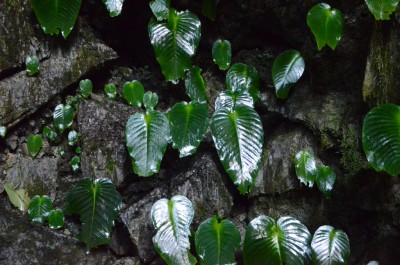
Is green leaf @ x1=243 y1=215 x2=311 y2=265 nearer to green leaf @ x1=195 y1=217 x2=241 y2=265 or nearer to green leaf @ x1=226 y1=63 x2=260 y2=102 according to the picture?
green leaf @ x1=195 y1=217 x2=241 y2=265

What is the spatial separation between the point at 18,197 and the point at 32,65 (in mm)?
853

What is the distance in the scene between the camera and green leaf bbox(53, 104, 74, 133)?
295cm

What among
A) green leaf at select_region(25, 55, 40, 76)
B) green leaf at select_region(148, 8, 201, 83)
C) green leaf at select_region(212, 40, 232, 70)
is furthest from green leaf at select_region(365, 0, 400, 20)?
green leaf at select_region(25, 55, 40, 76)

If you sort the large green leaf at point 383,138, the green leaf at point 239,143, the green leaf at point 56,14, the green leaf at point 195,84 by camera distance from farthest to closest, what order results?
the green leaf at point 195,84, the green leaf at point 56,14, the green leaf at point 239,143, the large green leaf at point 383,138

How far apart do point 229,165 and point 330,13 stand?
105 centimetres

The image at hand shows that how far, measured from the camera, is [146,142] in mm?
2646

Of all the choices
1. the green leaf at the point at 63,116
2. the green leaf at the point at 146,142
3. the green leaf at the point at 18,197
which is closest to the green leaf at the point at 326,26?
the green leaf at the point at 146,142

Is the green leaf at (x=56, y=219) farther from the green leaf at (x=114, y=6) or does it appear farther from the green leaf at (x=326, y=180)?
the green leaf at (x=326, y=180)

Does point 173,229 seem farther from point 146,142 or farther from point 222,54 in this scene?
point 222,54

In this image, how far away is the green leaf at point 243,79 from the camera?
289 cm

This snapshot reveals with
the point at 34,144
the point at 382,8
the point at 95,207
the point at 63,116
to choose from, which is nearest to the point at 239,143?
the point at 95,207

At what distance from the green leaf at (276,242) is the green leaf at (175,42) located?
3.51 feet

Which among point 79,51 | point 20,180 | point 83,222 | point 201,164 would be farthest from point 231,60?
point 20,180

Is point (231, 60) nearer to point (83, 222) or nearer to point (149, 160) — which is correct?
point (149, 160)
